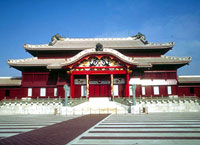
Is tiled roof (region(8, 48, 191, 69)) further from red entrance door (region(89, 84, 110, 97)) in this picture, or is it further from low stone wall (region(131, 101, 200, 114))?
low stone wall (region(131, 101, 200, 114))

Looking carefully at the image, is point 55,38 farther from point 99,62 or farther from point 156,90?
point 156,90

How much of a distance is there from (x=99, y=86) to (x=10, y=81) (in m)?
16.3

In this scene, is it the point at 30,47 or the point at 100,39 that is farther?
the point at 100,39

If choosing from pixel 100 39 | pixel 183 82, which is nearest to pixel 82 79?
pixel 100 39

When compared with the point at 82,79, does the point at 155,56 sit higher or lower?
higher

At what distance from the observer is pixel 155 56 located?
33.2 metres

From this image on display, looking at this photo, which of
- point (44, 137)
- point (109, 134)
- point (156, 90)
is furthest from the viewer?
point (156, 90)

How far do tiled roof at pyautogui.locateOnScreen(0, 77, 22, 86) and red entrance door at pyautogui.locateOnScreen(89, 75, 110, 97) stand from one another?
1292 centimetres

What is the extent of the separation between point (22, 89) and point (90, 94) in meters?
12.2

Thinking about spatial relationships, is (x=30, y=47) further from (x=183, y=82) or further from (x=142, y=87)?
(x=183, y=82)

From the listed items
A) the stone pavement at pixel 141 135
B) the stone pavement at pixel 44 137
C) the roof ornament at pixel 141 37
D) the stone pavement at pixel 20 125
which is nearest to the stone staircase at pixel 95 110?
the stone pavement at pixel 20 125

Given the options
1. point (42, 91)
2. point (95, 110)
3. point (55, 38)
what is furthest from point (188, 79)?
point (55, 38)

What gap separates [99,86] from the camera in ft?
98.9

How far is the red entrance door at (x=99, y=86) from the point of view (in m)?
29.9
